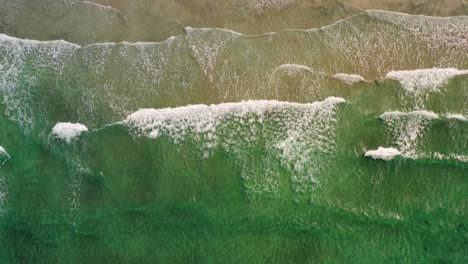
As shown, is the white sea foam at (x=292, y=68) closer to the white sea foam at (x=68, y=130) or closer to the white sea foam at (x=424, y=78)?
the white sea foam at (x=424, y=78)

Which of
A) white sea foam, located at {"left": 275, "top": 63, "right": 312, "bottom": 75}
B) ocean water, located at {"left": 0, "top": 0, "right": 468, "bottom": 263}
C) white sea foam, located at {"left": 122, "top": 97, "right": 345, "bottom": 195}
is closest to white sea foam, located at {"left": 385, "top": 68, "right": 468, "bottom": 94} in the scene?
ocean water, located at {"left": 0, "top": 0, "right": 468, "bottom": 263}

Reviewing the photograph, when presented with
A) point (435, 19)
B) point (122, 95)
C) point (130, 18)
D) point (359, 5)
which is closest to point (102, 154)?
point (122, 95)

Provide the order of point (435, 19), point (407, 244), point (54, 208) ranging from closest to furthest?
point (407, 244), point (54, 208), point (435, 19)

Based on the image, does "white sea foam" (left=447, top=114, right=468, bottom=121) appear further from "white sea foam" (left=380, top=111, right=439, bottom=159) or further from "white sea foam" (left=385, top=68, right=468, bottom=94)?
"white sea foam" (left=385, top=68, right=468, bottom=94)

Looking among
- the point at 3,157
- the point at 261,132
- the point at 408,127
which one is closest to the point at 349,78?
the point at 408,127

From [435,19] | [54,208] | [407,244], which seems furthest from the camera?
[435,19]

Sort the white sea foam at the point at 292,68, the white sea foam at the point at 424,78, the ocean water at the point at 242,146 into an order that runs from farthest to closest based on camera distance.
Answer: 1. the white sea foam at the point at 292,68
2. the white sea foam at the point at 424,78
3. the ocean water at the point at 242,146

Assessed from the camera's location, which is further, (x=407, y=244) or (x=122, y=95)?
(x=122, y=95)

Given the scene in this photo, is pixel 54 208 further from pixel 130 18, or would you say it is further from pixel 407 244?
pixel 407 244

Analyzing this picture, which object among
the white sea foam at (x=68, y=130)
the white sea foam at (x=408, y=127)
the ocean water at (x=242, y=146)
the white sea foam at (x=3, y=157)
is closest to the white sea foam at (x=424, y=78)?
the ocean water at (x=242, y=146)
